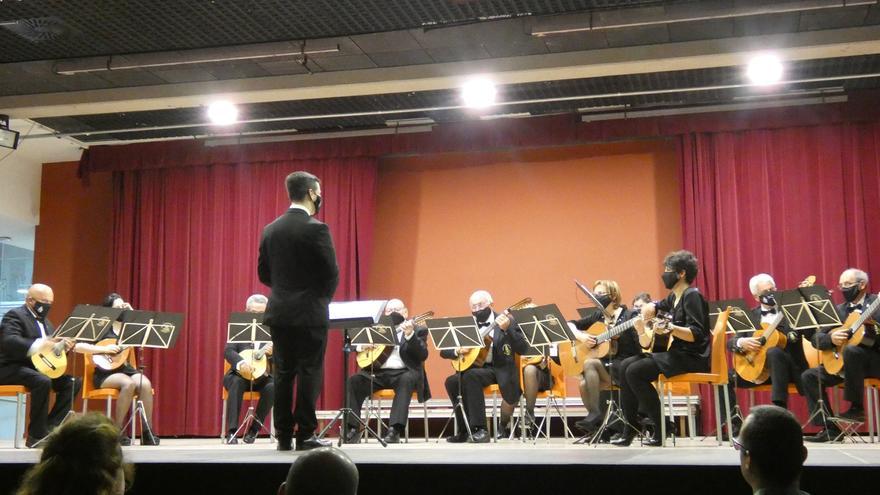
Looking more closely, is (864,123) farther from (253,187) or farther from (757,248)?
(253,187)

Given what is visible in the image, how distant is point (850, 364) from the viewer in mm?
6863

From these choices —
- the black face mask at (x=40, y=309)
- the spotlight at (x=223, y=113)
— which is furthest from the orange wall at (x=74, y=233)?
the black face mask at (x=40, y=309)

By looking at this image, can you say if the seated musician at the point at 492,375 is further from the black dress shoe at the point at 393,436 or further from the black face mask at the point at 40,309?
the black face mask at the point at 40,309

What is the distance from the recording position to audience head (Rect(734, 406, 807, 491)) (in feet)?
6.99

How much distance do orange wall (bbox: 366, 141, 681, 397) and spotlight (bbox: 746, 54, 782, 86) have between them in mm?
1534

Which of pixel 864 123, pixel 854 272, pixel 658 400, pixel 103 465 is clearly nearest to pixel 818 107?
pixel 864 123

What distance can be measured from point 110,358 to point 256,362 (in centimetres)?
126

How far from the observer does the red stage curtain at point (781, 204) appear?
8695 mm

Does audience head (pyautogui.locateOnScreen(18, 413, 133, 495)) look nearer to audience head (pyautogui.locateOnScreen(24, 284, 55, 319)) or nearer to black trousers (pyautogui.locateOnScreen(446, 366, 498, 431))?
black trousers (pyautogui.locateOnScreen(446, 366, 498, 431))

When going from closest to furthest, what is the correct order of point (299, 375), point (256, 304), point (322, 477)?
point (322, 477) < point (299, 375) < point (256, 304)

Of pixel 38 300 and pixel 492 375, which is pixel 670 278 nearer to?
pixel 492 375

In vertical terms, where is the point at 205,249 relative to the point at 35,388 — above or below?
above

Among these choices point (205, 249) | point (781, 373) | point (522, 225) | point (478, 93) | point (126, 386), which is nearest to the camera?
point (781, 373)

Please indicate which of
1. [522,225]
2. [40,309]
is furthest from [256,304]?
[522,225]
